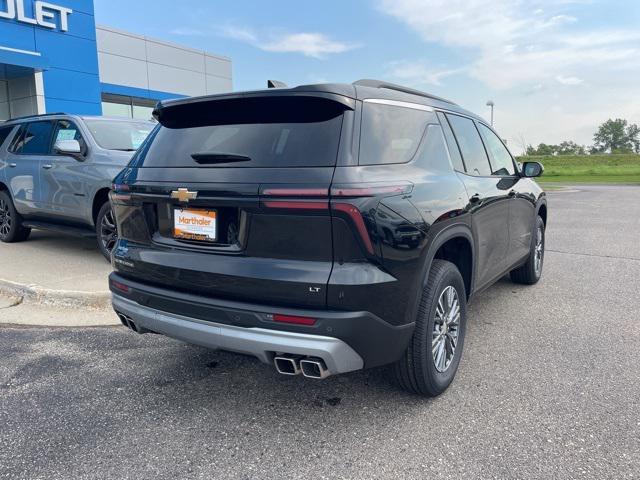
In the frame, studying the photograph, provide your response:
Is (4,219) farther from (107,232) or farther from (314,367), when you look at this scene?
(314,367)

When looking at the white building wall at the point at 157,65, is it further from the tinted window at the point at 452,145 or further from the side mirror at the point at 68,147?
the tinted window at the point at 452,145

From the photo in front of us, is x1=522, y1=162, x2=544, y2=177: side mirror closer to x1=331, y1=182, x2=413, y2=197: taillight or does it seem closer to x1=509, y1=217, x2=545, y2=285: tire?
x1=509, y1=217, x2=545, y2=285: tire

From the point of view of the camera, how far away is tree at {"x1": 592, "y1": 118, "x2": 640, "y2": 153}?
119 meters

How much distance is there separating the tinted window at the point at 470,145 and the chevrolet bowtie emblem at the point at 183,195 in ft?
6.26

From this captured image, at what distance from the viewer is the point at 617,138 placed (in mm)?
121688

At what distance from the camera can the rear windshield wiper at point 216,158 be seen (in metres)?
2.76

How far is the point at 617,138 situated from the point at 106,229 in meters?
138

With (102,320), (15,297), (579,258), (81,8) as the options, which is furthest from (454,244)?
(81,8)

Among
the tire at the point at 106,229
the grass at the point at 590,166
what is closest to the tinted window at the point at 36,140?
the tire at the point at 106,229

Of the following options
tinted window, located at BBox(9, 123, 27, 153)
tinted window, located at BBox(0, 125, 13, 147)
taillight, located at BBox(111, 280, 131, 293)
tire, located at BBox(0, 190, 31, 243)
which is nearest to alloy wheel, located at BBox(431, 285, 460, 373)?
taillight, located at BBox(111, 280, 131, 293)

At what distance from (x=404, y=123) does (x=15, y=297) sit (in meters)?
4.34

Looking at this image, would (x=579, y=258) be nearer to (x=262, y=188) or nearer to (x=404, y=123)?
(x=404, y=123)

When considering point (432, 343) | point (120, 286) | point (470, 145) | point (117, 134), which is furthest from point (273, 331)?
point (117, 134)

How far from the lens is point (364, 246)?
250 cm
